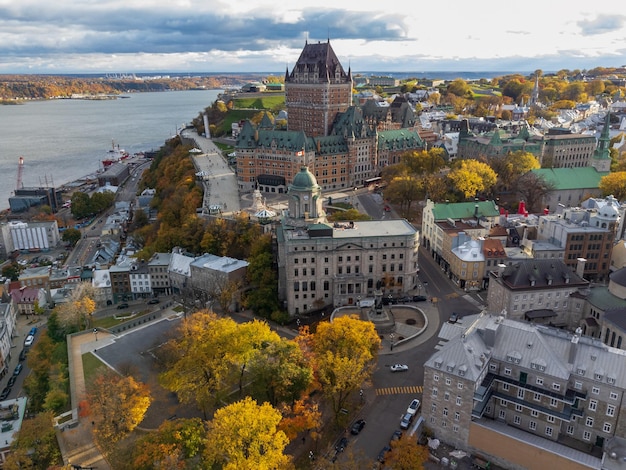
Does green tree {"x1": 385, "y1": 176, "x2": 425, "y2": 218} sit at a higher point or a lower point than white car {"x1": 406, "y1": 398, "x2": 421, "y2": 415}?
higher

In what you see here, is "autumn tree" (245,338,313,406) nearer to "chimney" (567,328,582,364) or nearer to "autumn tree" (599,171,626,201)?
"chimney" (567,328,582,364)

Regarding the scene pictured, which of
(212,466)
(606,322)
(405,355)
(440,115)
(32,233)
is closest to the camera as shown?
(212,466)

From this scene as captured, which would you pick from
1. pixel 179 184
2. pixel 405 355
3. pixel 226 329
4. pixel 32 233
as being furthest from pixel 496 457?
pixel 32 233

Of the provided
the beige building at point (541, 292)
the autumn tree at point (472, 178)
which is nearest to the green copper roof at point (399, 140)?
the autumn tree at point (472, 178)

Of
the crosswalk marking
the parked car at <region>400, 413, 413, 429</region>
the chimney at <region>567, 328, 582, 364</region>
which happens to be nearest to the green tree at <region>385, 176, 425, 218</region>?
the crosswalk marking

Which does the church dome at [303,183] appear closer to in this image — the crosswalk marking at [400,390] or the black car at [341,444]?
the crosswalk marking at [400,390]

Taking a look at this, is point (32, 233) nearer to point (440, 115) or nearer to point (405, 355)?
point (405, 355)
